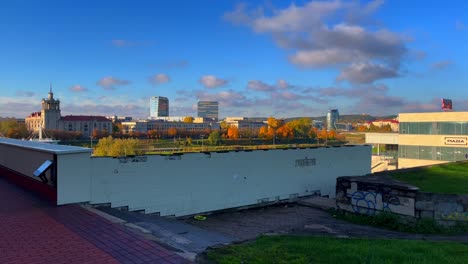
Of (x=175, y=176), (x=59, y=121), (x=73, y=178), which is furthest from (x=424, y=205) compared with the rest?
(x=59, y=121)

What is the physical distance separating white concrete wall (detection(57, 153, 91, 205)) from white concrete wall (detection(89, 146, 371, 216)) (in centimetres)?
64

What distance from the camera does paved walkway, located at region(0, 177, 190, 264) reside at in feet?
17.3

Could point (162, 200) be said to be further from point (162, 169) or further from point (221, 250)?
point (221, 250)

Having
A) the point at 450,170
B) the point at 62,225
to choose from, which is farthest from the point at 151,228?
the point at 450,170

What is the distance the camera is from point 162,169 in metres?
12.7

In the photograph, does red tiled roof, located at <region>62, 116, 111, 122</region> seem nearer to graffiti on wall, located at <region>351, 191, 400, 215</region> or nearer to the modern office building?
the modern office building

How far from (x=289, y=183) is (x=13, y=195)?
11595mm

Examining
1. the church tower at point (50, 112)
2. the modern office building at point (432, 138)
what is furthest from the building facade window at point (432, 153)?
the church tower at point (50, 112)

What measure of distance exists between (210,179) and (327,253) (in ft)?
28.5

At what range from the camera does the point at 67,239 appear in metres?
6.18

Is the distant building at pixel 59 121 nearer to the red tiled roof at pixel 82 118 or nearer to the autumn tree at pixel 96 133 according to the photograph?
the red tiled roof at pixel 82 118

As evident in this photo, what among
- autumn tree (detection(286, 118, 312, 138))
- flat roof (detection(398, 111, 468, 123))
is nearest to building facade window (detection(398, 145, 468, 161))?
flat roof (detection(398, 111, 468, 123))

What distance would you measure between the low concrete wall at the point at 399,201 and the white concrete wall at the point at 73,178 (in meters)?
9.32

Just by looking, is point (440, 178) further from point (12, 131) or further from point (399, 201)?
point (12, 131)
